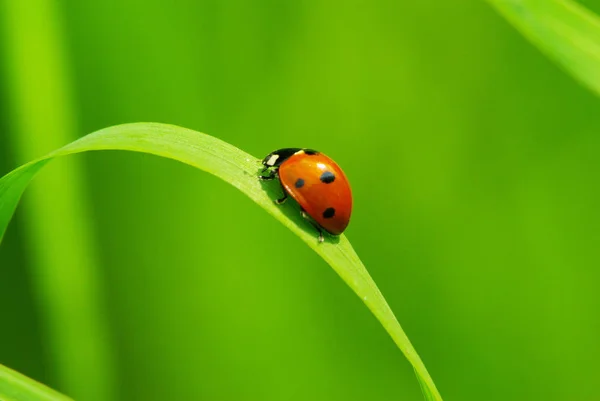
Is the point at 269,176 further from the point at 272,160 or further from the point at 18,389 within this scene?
the point at 18,389

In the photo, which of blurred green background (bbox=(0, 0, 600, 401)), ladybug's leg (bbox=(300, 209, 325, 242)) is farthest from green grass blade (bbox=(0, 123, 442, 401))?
blurred green background (bbox=(0, 0, 600, 401))

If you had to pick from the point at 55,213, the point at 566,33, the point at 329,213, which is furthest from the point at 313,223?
the point at 55,213

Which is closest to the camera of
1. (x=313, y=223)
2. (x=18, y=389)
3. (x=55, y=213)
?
(x=18, y=389)

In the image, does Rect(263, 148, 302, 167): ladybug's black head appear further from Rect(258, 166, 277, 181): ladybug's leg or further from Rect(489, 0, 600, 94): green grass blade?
Rect(489, 0, 600, 94): green grass blade

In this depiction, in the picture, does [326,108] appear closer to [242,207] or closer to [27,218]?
[242,207]

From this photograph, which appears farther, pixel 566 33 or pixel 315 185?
pixel 315 185

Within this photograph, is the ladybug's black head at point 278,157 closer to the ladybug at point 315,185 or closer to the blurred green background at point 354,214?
the ladybug at point 315,185

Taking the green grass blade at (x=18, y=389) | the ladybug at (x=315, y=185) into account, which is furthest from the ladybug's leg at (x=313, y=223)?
the green grass blade at (x=18, y=389)
